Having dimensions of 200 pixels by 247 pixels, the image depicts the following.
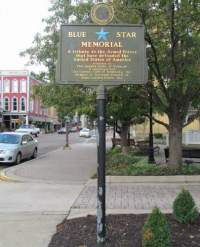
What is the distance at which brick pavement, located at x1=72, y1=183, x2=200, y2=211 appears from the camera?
1025 cm

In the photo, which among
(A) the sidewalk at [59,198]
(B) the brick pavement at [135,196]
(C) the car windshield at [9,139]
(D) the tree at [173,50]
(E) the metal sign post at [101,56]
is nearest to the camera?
(E) the metal sign post at [101,56]

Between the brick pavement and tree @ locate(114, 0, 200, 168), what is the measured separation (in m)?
2.64

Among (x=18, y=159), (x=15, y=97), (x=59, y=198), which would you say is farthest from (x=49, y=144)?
(x=15, y=97)

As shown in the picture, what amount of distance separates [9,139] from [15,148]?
4.40ft

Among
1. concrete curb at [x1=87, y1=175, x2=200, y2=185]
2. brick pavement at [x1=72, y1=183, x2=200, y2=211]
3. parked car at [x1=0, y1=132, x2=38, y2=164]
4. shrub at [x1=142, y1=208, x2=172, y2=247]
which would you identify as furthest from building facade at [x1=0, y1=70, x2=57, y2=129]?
shrub at [x1=142, y1=208, x2=172, y2=247]

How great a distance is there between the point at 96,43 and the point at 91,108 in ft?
29.8

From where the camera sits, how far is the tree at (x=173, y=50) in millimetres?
12898

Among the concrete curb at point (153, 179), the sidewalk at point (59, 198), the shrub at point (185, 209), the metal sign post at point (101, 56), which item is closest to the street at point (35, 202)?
the sidewalk at point (59, 198)

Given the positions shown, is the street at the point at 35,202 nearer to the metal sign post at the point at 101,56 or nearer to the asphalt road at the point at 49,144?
the metal sign post at the point at 101,56

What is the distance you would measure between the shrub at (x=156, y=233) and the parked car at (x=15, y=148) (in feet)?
52.8

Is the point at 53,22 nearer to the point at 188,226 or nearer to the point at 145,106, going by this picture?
the point at 145,106

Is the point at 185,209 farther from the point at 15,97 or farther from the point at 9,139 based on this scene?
the point at 15,97

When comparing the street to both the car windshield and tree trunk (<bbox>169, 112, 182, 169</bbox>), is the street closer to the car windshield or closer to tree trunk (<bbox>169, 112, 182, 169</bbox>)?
tree trunk (<bbox>169, 112, 182, 169</bbox>)

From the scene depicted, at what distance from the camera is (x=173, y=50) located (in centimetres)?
1409
